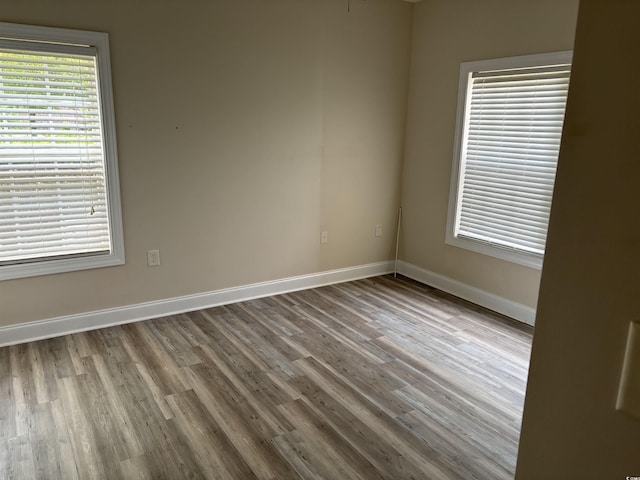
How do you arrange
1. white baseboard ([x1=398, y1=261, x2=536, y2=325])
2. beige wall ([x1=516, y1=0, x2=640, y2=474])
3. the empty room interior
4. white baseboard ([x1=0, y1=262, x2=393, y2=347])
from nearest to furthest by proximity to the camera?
beige wall ([x1=516, y1=0, x2=640, y2=474])
the empty room interior
white baseboard ([x1=0, y1=262, x2=393, y2=347])
white baseboard ([x1=398, y1=261, x2=536, y2=325])

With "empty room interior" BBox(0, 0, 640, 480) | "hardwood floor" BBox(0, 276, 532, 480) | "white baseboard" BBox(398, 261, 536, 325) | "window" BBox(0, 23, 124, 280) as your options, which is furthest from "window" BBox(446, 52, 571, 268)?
"window" BBox(0, 23, 124, 280)

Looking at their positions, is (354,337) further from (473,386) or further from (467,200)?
(467,200)

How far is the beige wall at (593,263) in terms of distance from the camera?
0.57m

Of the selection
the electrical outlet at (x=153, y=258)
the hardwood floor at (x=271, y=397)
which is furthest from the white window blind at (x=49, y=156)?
the hardwood floor at (x=271, y=397)

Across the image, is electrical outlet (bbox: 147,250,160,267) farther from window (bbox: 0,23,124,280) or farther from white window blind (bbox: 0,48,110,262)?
white window blind (bbox: 0,48,110,262)

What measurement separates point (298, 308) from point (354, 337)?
70 cm

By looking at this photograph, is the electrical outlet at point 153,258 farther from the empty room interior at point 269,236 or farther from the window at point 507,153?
the window at point 507,153

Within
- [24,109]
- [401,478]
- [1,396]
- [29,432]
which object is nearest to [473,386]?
[401,478]

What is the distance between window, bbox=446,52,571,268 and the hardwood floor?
752 millimetres

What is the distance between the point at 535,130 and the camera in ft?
12.0

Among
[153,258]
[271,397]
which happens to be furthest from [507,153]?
[153,258]

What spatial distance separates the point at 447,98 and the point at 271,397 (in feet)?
10.1

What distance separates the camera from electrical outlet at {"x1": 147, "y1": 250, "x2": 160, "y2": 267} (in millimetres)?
3727

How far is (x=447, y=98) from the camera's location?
4336 mm
